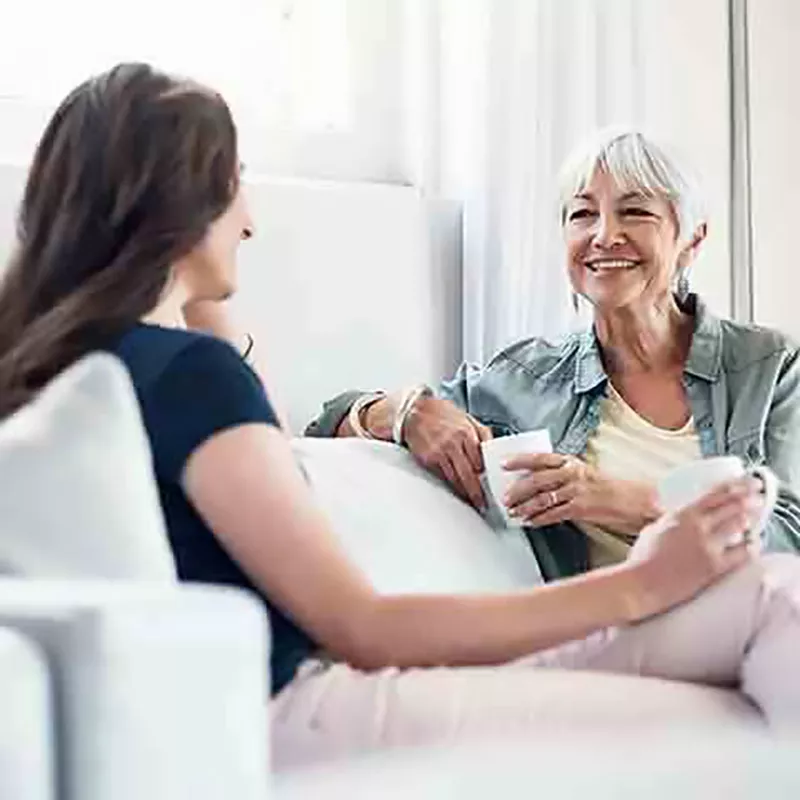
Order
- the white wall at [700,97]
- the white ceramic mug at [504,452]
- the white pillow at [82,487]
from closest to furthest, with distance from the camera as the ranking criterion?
1. the white pillow at [82,487]
2. the white ceramic mug at [504,452]
3. the white wall at [700,97]

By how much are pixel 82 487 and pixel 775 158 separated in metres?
2.11

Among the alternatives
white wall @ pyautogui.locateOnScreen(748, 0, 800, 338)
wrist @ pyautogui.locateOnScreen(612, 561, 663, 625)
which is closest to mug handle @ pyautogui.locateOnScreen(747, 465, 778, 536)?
wrist @ pyautogui.locateOnScreen(612, 561, 663, 625)

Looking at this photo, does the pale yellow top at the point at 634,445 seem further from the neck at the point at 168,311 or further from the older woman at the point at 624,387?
the neck at the point at 168,311

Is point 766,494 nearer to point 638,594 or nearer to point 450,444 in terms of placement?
point 638,594

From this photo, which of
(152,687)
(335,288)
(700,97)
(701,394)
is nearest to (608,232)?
(701,394)

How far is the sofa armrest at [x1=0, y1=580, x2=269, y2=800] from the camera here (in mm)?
889

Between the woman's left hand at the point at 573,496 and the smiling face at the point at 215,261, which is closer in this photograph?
the smiling face at the point at 215,261

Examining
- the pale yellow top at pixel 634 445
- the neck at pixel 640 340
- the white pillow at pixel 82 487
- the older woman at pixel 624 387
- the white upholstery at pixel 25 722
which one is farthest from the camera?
the neck at pixel 640 340

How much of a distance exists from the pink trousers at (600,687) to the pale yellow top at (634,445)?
2.24 feet

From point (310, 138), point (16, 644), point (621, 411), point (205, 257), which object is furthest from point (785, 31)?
point (16, 644)

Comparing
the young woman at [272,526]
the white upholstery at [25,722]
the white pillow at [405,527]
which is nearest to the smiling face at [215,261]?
the young woman at [272,526]

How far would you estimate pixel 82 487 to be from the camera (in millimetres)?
1104

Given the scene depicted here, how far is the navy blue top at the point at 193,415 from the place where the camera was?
1.24 metres

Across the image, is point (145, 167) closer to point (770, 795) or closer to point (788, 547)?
point (770, 795)
